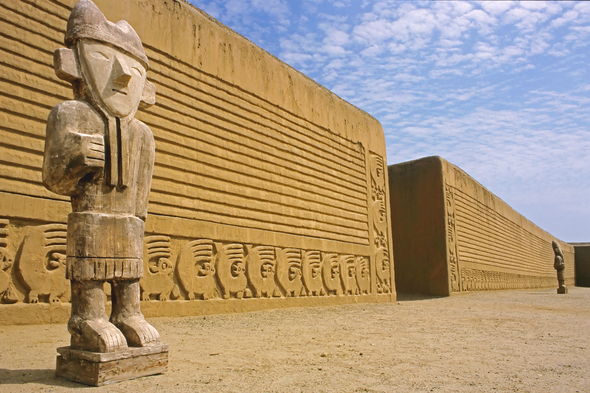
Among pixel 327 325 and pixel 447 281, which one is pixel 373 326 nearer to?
pixel 327 325

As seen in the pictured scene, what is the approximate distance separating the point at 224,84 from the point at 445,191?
8209 millimetres

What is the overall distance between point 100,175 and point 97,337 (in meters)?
0.94

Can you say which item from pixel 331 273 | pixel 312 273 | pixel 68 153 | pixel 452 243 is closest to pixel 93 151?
pixel 68 153

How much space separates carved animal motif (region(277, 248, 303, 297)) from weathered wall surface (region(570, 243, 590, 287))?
99.3 feet

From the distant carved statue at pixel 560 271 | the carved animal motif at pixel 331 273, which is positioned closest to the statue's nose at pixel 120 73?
the carved animal motif at pixel 331 273

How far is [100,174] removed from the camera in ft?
9.44

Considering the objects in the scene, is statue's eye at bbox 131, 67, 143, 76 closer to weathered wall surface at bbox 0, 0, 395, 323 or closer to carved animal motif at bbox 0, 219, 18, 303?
weathered wall surface at bbox 0, 0, 395, 323

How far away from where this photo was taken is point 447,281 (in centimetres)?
1232

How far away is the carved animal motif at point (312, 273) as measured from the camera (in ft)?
25.7

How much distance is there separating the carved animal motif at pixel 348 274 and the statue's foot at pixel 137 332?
20.4 feet

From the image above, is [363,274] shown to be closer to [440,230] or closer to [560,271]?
[440,230]

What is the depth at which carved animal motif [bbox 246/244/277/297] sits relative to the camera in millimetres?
6703

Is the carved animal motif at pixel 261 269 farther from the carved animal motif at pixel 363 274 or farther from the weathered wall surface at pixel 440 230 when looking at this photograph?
the weathered wall surface at pixel 440 230

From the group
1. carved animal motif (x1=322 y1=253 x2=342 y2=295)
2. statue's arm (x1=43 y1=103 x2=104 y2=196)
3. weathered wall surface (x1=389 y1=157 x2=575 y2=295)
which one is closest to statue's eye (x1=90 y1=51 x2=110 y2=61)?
statue's arm (x1=43 y1=103 x2=104 y2=196)
